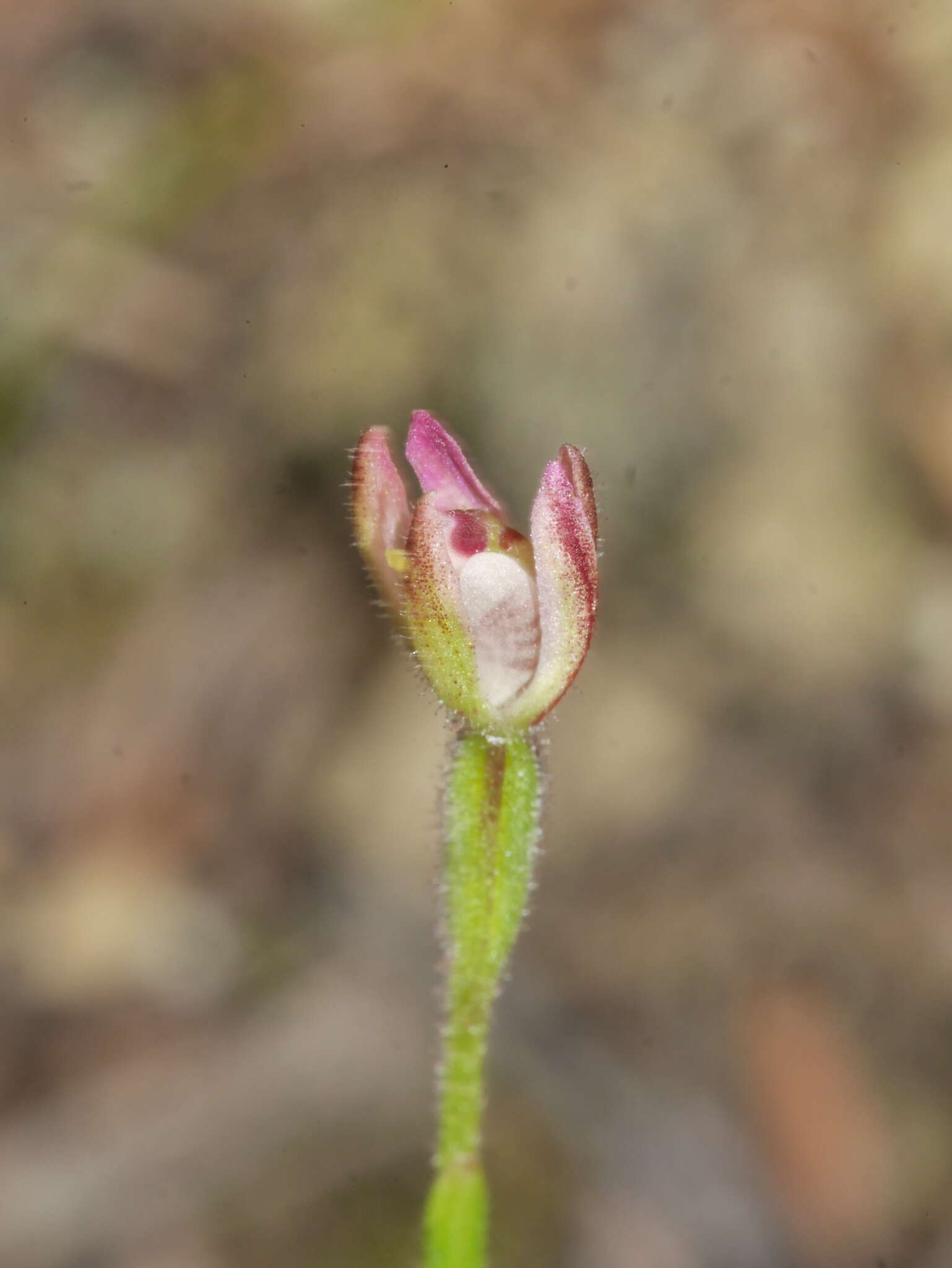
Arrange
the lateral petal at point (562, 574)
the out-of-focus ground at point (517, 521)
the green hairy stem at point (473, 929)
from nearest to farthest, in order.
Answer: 1. the lateral petal at point (562, 574)
2. the green hairy stem at point (473, 929)
3. the out-of-focus ground at point (517, 521)

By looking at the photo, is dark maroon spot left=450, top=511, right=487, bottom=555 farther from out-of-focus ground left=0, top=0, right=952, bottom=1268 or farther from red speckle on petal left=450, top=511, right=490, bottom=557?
out-of-focus ground left=0, top=0, right=952, bottom=1268

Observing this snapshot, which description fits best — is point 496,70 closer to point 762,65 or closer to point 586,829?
point 762,65

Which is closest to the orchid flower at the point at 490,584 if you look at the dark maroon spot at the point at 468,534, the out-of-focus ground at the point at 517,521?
the dark maroon spot at the point at 468,534

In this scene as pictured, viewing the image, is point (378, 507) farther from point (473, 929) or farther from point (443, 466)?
point (473, 929)

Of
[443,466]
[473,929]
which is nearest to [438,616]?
[443,466]

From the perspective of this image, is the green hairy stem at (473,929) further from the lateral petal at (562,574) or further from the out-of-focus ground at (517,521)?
the out-of-focus ground at (517,521)

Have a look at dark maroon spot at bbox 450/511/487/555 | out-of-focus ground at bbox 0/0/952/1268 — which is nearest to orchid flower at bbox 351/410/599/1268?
dark maroon spot at bbox 450/511/487/555

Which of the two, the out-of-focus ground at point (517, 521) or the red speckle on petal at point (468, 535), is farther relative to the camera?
the out-of-focus ground at point (517, 521)
